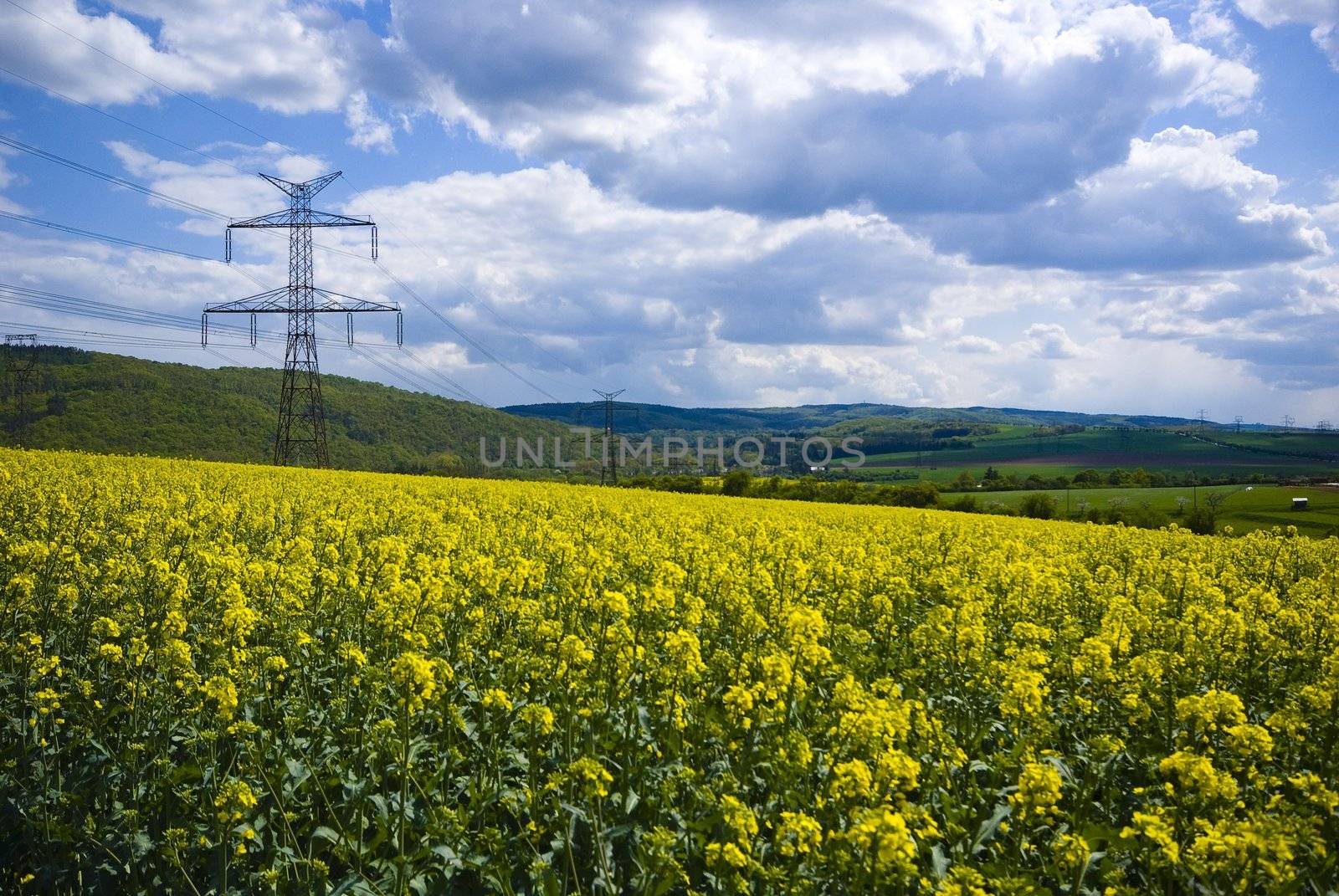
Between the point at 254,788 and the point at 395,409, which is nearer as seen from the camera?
the point at 254,788

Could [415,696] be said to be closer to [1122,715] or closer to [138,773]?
[138,773]

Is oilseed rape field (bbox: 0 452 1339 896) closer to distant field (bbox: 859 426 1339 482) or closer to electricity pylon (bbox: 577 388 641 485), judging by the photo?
electricity pylon (bbox: 577 388 641 485)

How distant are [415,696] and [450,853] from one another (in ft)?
3.19

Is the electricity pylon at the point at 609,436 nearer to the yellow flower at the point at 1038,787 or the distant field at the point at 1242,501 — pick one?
the distant field at the point at 1242,501

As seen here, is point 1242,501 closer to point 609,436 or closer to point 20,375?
point 609,436

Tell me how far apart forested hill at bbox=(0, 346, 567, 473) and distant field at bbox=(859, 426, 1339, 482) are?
64182 mm

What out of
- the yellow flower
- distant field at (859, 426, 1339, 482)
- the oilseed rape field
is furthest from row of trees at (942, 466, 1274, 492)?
the yellow flower

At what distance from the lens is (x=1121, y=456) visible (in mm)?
116750

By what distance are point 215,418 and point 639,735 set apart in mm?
93278

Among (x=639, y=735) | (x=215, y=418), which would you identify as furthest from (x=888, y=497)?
(x=215, y=418)

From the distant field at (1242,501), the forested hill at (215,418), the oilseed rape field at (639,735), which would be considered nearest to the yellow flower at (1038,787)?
the oilseed rape field at (639,735)

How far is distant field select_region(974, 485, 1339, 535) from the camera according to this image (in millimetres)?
42188

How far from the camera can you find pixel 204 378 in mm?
123812

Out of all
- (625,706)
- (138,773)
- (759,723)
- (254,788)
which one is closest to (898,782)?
(759,723)
